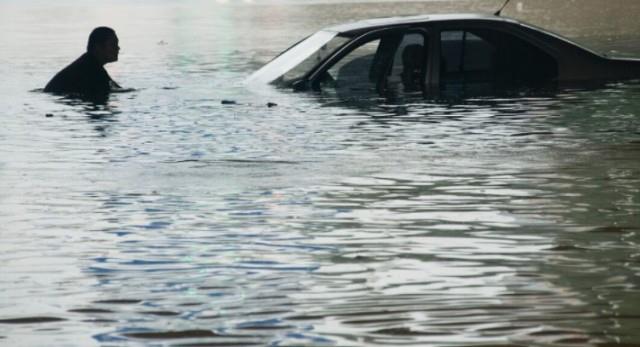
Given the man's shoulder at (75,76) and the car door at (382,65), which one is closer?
the car door at (382,65)

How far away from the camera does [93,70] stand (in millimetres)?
19703

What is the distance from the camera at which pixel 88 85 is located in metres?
19.9

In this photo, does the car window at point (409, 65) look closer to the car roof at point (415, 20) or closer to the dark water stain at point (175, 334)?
the car roof at point (415, 20)

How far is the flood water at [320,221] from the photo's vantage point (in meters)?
7.21

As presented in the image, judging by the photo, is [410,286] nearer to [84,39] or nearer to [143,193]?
[143,193]

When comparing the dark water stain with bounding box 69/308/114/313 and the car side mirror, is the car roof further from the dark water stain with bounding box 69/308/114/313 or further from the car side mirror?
the dark water stain with bounding box 69/308/114/313

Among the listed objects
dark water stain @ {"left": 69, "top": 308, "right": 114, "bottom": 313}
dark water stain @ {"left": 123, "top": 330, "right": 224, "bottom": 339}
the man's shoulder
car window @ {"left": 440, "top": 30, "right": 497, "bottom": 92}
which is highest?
dark water stain @ {"left": 123, "top": 330, "right": 224, "bottom": 339}

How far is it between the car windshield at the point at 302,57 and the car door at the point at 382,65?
134mm

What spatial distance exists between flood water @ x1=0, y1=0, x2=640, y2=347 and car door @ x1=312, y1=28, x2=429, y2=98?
0.23 meters

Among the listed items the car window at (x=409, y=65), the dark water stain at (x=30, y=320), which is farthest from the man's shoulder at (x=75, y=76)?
the dark water stain at (x=30, y=320)

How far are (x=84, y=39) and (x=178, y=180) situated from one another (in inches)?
1343

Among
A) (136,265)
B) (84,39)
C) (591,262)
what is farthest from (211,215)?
(84,39)

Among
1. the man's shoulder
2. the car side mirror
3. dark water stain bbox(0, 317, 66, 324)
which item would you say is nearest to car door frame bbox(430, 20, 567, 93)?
the car side mirror

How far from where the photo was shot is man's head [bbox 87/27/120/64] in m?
19.1
